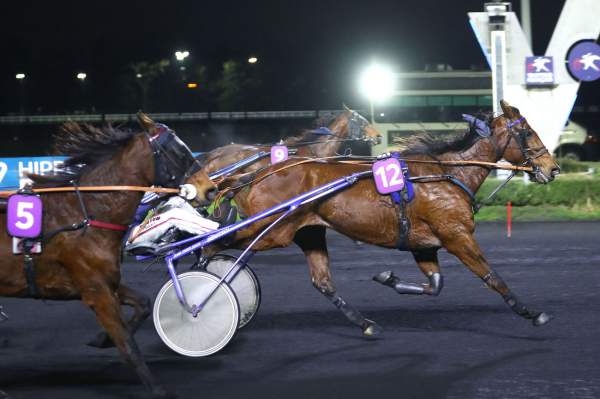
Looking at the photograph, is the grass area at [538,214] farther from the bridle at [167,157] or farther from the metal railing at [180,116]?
the metal railing at [180,116]

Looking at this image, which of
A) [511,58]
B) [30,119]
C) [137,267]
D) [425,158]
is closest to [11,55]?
[30,119]

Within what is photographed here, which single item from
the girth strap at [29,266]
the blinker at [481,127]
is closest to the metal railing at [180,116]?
the blinker at [481,127]

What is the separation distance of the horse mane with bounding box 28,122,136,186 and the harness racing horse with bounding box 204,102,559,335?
1905 millimetres

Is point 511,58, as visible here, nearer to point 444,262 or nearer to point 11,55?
point 444,262

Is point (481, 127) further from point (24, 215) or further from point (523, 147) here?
point (24, 215)

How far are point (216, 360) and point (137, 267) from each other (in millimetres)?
5579

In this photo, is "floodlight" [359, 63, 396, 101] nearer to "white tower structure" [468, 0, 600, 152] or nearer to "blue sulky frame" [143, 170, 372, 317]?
"white tower structure" [468, 0, 600, 152]

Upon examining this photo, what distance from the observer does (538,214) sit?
1823 centimetres

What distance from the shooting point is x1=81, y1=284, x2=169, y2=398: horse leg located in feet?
17.5

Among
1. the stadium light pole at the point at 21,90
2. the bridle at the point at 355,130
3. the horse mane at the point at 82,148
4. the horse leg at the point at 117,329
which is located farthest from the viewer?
the stadium light pole at the point at 21,90

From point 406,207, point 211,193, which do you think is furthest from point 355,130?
point 211,193

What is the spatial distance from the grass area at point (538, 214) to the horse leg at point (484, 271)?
10.7 m

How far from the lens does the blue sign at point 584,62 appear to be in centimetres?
2003

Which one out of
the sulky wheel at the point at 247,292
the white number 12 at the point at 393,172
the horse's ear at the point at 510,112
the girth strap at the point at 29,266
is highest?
the horse's ear at the point at 510,112
